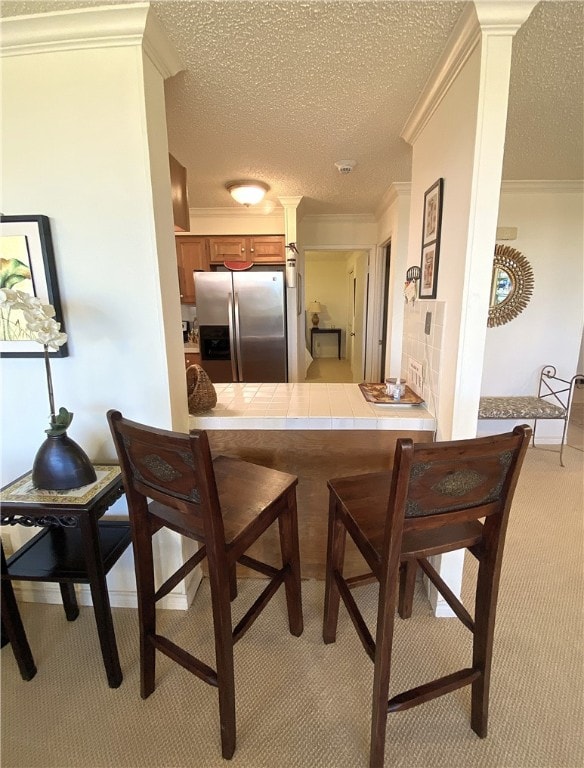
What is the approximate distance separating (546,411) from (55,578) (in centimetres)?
356

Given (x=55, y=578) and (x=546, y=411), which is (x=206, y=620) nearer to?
(x=55, y=578)

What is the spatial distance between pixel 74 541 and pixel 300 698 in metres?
1.08

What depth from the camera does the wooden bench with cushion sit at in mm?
3027

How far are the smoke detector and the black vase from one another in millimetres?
2378

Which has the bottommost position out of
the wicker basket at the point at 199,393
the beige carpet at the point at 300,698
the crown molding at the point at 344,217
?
the beige carpet at the point at 300,698

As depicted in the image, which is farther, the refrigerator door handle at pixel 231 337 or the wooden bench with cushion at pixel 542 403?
the refrigerator door handle at pixel 231 337

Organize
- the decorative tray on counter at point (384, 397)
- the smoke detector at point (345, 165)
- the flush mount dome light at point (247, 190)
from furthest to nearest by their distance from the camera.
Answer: the flush mount dome light at point (247, 190) < the smoke detector at point (345, 165) < the decorative tray on counter at point (384, 397)

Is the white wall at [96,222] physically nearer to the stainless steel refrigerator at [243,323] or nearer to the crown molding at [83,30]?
the crown molding at [83,30]

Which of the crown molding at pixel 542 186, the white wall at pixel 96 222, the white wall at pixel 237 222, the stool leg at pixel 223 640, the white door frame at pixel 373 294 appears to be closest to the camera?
the stool leg at pixel 223 640

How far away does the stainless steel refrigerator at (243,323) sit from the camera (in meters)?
3.42

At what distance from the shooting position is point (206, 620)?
1609 millimetres

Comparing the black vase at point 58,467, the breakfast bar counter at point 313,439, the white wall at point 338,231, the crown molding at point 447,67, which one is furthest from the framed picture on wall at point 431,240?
the white wall at point 338,231

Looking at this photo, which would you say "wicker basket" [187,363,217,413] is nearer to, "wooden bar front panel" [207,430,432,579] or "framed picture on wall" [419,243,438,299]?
"wooden bar front panel" [207,430,432,579]

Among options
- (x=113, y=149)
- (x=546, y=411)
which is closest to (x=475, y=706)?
(x=113, y=149)
